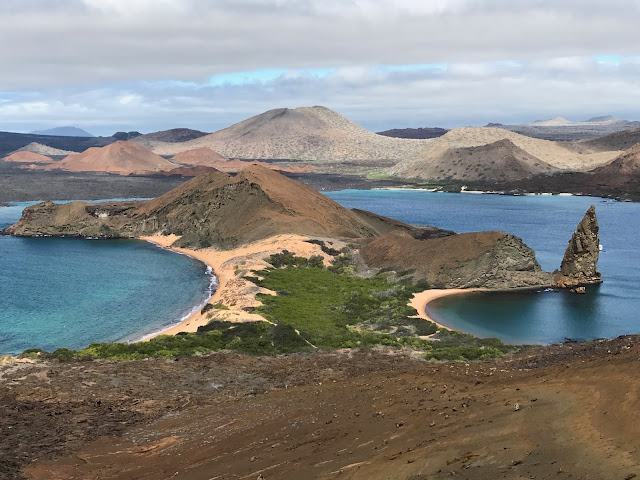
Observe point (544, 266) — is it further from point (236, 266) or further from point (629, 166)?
point (629, 166)

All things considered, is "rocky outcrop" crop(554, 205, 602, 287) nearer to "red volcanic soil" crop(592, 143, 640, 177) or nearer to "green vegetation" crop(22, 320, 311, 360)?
"green vegetation" crop(22, 320, 311, 360)

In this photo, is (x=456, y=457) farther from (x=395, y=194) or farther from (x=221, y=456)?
(x=395, y=194)

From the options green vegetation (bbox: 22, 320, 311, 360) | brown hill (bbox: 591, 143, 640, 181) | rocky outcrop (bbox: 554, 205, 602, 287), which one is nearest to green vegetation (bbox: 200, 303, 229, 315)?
green vegetation (bbox: 22, 320, 311, 360)

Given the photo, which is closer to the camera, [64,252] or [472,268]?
[472,268]

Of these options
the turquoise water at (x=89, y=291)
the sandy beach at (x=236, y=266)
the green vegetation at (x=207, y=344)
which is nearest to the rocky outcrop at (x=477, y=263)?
the sandy beach at (x=236, y=266)

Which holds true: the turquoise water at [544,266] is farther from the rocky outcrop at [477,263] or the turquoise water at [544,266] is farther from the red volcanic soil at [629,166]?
the red volcanic soil at [629,166]

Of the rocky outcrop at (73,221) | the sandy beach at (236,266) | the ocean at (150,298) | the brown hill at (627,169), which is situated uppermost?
the brown hill at (627,169)

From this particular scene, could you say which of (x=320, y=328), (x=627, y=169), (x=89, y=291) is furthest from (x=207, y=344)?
(x=627, y=169)

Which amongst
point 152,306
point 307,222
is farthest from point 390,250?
point 152,306
